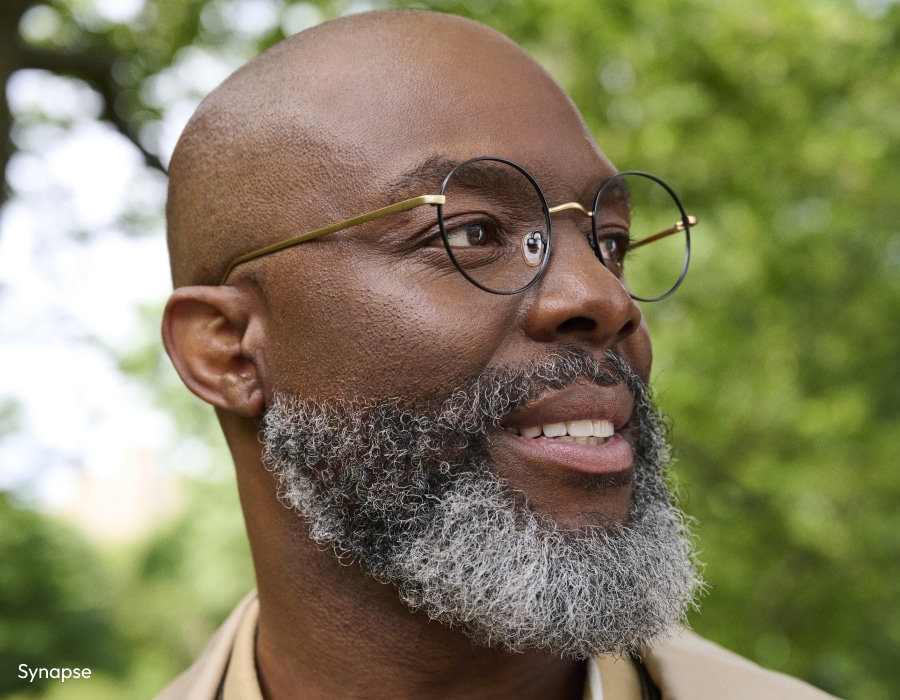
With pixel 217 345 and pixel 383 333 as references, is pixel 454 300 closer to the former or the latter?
pixel 383 333

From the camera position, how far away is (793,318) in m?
7.42

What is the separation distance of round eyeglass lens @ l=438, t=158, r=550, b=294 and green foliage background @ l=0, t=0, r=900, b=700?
359cm

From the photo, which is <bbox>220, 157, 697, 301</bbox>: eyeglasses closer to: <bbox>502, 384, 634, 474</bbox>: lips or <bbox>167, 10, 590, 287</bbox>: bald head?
<bbox>167, 10, 590, 287</bbox>: bald head

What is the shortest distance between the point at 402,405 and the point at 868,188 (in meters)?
5.95

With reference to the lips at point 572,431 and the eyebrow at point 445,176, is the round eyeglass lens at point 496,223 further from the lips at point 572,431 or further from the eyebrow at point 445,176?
the lips at point 572,431

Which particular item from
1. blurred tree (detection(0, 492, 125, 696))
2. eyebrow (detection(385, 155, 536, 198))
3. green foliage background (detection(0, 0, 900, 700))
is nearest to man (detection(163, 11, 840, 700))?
eyebrow (detection(385, 155, 536, 198))

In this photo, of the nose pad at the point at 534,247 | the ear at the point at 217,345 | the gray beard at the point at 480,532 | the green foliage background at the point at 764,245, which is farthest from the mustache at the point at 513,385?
the green foliage background at the point at 764,245

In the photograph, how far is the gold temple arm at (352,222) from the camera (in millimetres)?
2160

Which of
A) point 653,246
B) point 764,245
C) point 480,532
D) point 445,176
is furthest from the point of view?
point 764,245

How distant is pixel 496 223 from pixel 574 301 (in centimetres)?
29

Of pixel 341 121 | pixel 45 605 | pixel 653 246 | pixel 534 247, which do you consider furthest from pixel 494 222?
pixel 45 605

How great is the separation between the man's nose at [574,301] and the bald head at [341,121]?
0.32 metres

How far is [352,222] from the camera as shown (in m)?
2.24

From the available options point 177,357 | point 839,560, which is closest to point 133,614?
point 839,560
